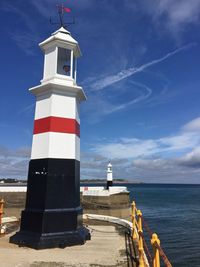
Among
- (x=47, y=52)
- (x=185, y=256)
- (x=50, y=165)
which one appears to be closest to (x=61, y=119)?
(x=50, y=165)

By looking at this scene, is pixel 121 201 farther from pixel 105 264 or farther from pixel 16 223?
pixel 105 264

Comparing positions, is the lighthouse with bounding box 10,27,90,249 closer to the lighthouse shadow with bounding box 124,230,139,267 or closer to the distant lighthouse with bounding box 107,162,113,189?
the lighthouse shadow with bounding box 124,230,139,267

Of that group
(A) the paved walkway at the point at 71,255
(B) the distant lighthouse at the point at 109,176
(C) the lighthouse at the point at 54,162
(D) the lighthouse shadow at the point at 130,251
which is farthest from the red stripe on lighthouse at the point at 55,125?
(B) the distant lighthouse at the point at 109,176

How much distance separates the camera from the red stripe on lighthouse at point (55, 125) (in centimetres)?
681

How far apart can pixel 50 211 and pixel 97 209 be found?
494 inches

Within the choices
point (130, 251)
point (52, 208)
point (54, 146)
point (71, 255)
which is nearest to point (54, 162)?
point (54, 146)

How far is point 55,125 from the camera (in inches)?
268

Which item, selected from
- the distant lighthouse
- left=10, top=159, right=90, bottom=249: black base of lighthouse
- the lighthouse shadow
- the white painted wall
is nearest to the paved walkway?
the lighthouse shadow

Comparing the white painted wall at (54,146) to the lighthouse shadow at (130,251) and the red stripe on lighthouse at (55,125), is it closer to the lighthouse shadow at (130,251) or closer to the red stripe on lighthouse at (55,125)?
the red stripe on lighthouse at (55,125)

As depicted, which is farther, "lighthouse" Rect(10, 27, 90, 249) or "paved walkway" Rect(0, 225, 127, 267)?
"lighthouse" Rect(10, 27, 90, 249)

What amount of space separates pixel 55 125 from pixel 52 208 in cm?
191

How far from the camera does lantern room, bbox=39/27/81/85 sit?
23.6ft

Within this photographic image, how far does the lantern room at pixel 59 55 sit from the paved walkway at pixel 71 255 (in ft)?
12.8

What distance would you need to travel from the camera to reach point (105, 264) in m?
5.07
